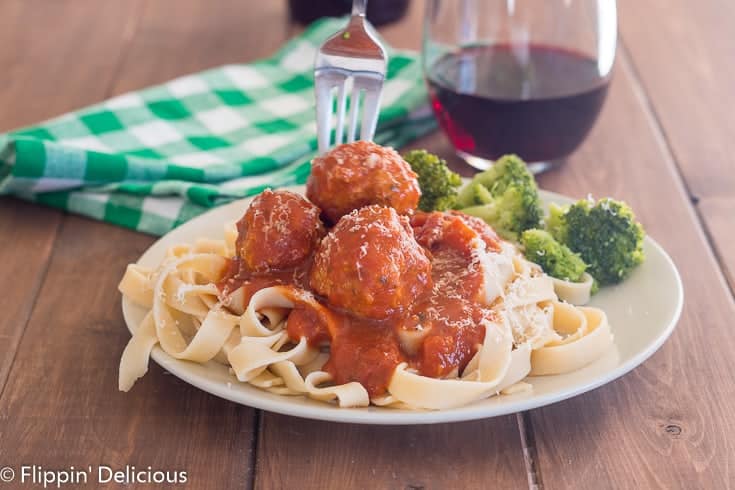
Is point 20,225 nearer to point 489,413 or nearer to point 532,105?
point 532,105

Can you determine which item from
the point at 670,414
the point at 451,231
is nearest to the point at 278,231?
the point at 451,231

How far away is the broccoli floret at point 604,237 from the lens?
402 cm

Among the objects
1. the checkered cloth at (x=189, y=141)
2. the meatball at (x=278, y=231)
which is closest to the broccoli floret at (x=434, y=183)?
the meatball at (x=278, y=231)

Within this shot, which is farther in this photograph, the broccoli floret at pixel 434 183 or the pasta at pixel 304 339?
the broccoli floret at pixel 434 183

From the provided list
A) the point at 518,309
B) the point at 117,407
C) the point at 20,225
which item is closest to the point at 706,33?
the point at 518,309

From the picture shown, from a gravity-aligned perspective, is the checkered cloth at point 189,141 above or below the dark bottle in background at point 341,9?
above

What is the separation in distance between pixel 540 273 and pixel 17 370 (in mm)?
1927

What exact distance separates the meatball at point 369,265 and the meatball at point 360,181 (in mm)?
166

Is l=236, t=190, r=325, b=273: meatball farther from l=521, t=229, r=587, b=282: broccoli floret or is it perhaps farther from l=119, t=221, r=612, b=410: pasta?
l=521, t=229, r=587, b=282: broccoli floret

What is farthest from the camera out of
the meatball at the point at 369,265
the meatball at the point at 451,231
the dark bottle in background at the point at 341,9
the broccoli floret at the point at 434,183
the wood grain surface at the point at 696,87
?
the dark bottle in background at the point at 341,9

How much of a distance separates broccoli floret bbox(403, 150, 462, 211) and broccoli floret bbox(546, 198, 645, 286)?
469mm

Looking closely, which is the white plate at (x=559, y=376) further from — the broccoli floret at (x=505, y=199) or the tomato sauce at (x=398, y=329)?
the broccoli floret at (x=505, y=199)

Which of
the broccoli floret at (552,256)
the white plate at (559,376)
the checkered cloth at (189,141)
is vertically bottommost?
the checkered cloth at (189,141)

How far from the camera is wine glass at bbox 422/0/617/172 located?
195 inches
